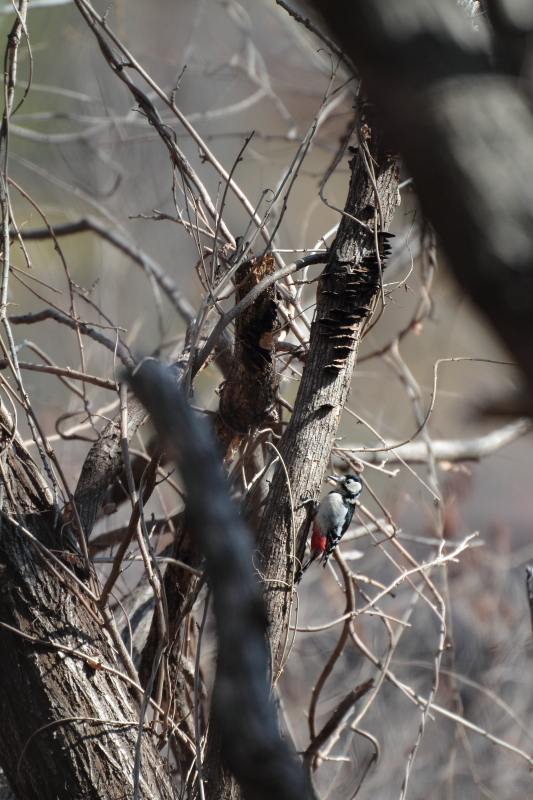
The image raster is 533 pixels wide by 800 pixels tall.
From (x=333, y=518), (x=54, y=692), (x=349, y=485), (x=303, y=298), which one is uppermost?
(x=303, y=298)

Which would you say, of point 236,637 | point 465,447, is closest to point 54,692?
point 236,637

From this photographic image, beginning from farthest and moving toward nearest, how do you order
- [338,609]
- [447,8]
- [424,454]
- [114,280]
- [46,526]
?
1. [338,609]
2. [114,280]
3. [424,454]
4. [46,526]
5. [447,8]

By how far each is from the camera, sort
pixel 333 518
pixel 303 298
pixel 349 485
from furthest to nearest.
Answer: pixel 303 298, pixel 349 485, pixel 333 518

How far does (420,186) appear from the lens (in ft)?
1.49

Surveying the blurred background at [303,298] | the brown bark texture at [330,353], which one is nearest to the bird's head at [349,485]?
the brown bark texture at [330,353]

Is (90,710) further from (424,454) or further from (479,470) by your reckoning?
(479,470)

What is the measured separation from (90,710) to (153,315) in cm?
336

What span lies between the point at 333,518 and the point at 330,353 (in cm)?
93

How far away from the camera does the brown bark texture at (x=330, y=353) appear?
1.60 meters

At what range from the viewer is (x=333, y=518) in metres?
2.33

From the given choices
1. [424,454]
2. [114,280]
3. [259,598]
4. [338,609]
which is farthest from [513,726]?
[259,598]

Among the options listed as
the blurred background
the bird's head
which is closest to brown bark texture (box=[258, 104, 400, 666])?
the bird's head

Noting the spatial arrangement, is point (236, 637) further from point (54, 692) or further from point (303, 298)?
point (303, 298)

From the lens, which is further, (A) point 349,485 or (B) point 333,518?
(A) point 349,485
